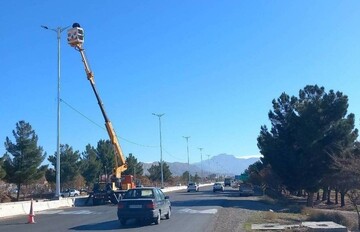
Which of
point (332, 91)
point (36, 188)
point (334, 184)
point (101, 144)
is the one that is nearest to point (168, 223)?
point (334, 184)

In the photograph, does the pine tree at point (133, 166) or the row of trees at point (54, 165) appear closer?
the row of trees at point (54, 165)

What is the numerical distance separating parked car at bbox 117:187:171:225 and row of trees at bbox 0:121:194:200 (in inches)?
981

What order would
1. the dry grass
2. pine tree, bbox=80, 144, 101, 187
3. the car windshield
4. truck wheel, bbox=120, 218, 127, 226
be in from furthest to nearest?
pine tree, bbox=80, 144, 101, 187
the dry grass
the car windshield
truck wheel, bbox=120, 218, 127, 226

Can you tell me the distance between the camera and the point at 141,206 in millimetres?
22703

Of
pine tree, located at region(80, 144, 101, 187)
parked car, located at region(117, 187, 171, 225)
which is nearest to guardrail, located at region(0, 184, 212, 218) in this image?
parked car, located at region(117, 187, 171, 225)

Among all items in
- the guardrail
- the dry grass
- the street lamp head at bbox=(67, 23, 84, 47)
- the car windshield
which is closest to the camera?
the car windshield

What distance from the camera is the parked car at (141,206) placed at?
22.6m

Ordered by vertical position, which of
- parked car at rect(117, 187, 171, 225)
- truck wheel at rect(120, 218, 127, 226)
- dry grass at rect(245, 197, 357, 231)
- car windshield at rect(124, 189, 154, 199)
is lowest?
dry grass at rect(245, 197, 357, 231)

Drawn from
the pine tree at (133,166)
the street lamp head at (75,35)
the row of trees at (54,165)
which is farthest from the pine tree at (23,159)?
the pine tree at (133,166)

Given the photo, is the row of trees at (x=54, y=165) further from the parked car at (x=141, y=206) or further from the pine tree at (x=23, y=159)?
the parked car at (x=141, y=206)

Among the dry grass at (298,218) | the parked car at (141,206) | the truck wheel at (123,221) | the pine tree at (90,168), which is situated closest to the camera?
the parked car at (141,206)

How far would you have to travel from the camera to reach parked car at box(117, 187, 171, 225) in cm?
2262

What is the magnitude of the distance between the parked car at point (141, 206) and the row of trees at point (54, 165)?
24929 millimetres

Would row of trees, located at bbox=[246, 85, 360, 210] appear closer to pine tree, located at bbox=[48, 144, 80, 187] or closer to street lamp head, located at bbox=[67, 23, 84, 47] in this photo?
street lamp head, located at bbox=[67, 23, 84, 47]
